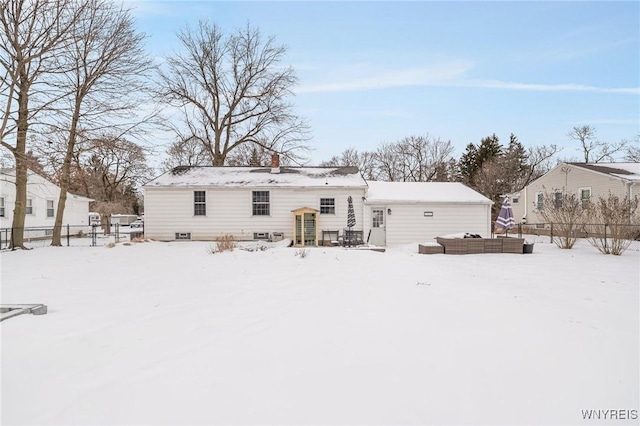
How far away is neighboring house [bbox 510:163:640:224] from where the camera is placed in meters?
20.4

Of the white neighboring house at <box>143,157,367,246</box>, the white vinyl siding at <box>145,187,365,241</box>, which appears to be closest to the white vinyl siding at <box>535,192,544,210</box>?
the white neighboring house at <box>143,157,367,246</box>

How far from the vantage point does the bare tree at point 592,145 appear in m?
43.3

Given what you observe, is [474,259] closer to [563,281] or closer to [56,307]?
[563,281]

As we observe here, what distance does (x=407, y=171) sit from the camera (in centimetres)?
4153

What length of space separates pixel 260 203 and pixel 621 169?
76.8ft

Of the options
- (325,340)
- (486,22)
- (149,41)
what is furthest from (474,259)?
(149,41)

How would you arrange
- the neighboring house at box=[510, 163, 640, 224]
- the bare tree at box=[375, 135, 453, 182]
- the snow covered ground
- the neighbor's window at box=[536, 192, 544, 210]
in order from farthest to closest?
the bare tree at box=[375, 135, 453, 182], the neighbor's window at box=[536, 192, 544, 210], the neighboring house at box=[510, 163, 640, 224], the snow covered ground

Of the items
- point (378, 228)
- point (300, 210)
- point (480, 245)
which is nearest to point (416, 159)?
point (378, 228)

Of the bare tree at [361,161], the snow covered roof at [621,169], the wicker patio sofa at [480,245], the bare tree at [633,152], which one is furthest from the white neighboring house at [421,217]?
the bare tree at [633,152]

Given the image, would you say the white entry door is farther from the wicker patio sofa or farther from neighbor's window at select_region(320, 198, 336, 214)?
the wicker patio sofa

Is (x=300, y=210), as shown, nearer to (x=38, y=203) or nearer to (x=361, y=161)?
(x=38, y=203)

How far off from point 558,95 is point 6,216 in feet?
103

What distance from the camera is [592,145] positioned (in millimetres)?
44094

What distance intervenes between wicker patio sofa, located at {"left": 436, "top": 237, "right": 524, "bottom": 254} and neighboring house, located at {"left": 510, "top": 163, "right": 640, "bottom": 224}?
7.65 meters
